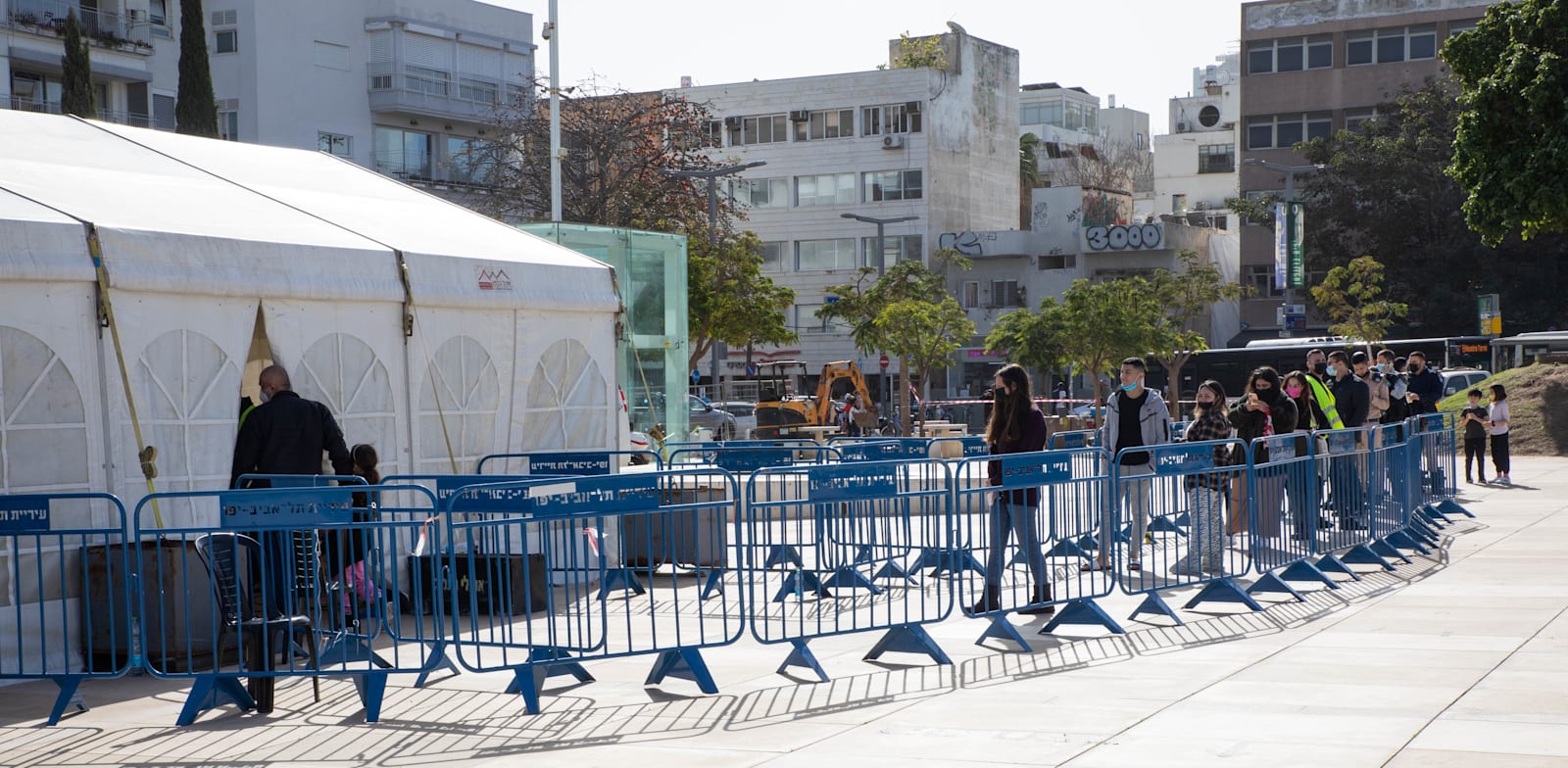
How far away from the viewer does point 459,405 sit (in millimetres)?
13789

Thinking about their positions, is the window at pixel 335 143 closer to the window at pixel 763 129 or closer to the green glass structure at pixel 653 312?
the window at pixel 763 129

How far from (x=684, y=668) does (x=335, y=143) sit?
50.7 metres

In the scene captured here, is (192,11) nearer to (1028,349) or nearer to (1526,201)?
(1028,349)

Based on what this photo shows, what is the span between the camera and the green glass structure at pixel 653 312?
21.4m

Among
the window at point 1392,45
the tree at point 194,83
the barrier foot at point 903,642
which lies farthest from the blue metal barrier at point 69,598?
the window at point 1392,45

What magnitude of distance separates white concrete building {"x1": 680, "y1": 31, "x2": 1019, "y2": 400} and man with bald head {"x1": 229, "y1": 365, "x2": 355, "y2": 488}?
191 ft

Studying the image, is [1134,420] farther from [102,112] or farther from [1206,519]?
[102,112]

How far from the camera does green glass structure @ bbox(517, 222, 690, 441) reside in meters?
21.4

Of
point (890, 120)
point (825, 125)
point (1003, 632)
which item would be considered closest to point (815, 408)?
point (890, 120)

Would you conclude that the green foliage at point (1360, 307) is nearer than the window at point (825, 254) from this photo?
Yes

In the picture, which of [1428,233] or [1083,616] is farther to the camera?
[1428,233]

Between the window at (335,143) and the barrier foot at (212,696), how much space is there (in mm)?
48410

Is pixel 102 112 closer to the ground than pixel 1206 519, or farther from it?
farther from it

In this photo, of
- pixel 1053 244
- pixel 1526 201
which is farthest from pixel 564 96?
pixel 1053 244
